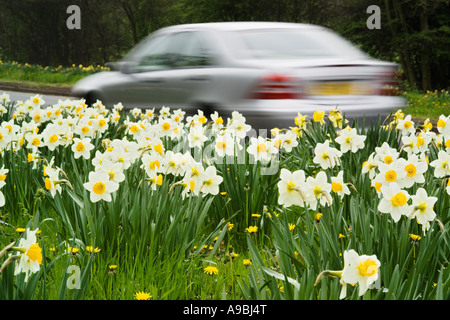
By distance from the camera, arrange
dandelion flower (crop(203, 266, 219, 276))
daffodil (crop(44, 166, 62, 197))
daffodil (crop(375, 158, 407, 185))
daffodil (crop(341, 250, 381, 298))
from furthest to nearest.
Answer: daffodil (crop(44, 166, 62, 197)) → dandelion flower (crop(203, 266, 219, 276)) → daffodil (crop(375, 158, 407, 185)) → daffodil (crop(341, 250, 381, 298))

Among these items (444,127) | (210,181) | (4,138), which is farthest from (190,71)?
(210,181)

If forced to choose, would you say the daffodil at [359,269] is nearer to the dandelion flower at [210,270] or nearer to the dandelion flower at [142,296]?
the dandelion flower at [142,296]

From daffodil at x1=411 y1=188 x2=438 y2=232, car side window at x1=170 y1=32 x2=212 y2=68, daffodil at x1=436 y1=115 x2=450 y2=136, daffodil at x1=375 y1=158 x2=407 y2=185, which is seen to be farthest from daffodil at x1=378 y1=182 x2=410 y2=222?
car side window at x1=170 y1=32 x2=212 y2=68

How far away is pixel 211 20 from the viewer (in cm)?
2197

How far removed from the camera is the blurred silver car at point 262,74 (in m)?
4.95

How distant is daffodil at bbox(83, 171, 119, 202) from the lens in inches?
93.0

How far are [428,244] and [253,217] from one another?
1.22 m

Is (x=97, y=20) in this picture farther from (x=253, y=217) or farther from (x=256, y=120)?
(x=253, y=217)

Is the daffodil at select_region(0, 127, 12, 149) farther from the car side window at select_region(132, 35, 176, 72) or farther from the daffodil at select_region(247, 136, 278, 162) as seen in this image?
the car side window at select_region(132, 35, 176, 72)

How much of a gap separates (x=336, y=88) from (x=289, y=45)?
0.63 meters

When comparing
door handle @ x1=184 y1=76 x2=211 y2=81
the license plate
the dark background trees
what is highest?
the dark background trees

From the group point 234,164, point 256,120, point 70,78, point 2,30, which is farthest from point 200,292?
point 2,30

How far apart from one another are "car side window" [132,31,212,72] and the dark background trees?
7581 mm

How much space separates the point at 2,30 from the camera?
94.0ft
